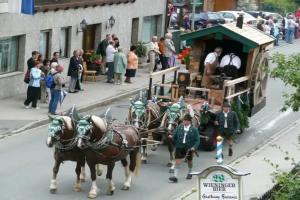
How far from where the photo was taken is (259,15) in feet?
174

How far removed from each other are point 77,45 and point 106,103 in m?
4.40

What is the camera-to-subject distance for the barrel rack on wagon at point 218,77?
2273 centimetres

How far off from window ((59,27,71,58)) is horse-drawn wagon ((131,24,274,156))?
26.8ft

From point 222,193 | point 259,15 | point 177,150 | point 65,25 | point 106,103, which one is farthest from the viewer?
point 259,15

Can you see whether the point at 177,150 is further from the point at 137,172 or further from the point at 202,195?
the point at 202,195

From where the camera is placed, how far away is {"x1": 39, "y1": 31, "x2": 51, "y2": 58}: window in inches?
1193

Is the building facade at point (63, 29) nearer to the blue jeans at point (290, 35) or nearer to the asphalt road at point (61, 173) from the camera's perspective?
the asphalt road at point (61, 173)

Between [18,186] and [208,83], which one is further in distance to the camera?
[208,83]

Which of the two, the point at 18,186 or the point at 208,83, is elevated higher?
the point at 208,83

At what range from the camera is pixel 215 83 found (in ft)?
78.4

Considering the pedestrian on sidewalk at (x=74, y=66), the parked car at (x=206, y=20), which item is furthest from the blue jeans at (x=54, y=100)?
the parked car at (x=206, y=20)

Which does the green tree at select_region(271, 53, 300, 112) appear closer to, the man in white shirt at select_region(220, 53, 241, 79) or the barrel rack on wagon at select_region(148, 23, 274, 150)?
the barrel rack on wagon at select_region(148, 23, 274, 150)

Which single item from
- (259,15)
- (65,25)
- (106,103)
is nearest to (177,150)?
(106,103)

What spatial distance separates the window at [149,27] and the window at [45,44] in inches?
397
